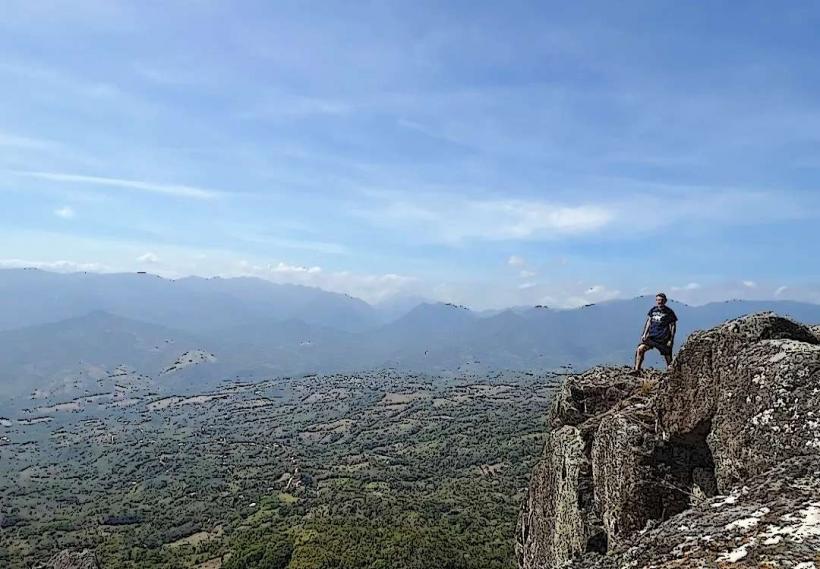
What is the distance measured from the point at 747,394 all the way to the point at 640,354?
9.93 m

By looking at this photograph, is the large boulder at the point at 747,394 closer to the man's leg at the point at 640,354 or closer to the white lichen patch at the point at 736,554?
the white lichen patch at the point at 736,554

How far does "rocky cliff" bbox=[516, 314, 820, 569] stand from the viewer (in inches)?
325

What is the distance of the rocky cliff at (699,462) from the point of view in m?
8.26

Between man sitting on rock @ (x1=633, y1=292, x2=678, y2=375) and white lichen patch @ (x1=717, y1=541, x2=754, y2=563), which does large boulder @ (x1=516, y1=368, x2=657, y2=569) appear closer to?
man sitting on rock @ (x1=633, y1=292, x2=678, y2=375)

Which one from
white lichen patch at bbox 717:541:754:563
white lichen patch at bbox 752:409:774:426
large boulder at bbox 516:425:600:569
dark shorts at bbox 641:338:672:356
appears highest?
dark shorts at bbox 641:338:672:356

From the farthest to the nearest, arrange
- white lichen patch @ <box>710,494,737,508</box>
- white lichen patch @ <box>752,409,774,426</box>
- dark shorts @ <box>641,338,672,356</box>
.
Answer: dark shorts @ <box>641,338,672,356</box>, white lichen patch @ <box>752,409,774,426</box>, white lichen patch @ <box>710,494,737,508</box>

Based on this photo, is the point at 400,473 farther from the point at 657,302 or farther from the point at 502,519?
the point at 657,302

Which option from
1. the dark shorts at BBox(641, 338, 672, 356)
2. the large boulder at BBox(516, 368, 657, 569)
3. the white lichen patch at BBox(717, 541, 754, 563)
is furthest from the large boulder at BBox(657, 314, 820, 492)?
the dark shorts at BBox(641, 338, 672, 356)

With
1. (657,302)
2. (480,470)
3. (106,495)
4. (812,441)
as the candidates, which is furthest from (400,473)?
(812,441)

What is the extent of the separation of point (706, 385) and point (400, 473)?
140820 mm

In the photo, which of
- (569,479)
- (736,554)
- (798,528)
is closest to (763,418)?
(798,528)

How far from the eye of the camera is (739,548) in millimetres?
7758

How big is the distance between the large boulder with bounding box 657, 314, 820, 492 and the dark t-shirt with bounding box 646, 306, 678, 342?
5.31 metres

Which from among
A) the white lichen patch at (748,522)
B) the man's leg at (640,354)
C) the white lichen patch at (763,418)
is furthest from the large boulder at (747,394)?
the man's leg at (640,354)
